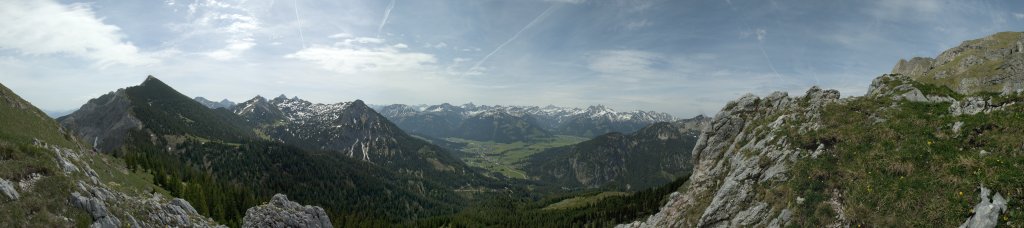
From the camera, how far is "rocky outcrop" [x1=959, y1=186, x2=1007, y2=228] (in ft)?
70.4

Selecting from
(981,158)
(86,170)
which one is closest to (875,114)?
(981,158)

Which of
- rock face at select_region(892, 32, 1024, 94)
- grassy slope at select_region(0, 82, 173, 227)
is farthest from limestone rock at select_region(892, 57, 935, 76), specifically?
grassy slope at select_region(0, 82, 173, 227)

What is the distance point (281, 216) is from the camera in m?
73.3

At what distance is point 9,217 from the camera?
98.4 ft

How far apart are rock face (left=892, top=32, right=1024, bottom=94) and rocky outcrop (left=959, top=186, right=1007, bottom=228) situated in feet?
225

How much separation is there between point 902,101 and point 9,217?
75961 mm

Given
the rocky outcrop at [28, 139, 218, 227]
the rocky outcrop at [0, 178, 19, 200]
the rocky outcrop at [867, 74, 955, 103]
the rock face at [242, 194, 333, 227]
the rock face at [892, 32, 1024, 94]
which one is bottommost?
the rock face at [242, 194, 333, 227]

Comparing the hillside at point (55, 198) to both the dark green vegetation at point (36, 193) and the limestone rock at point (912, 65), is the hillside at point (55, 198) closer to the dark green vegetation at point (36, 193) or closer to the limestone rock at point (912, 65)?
the dark green vegetation at point (36, 193)

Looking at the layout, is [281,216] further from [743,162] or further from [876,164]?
[876,164]

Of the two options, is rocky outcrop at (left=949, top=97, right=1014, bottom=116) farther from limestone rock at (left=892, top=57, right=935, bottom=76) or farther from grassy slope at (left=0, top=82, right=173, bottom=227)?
limestone rock at (left=892, top=57, right=935, bottom=76)

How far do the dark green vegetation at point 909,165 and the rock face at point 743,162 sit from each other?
7.17 feet

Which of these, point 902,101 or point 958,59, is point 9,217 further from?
point 958,59

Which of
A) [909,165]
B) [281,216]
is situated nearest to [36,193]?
[281,216]

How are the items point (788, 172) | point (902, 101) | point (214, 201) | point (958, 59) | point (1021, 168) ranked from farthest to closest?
point (214, 201), point (958, 59), point (902, 101), point (788, 172), point (1021, 168)
